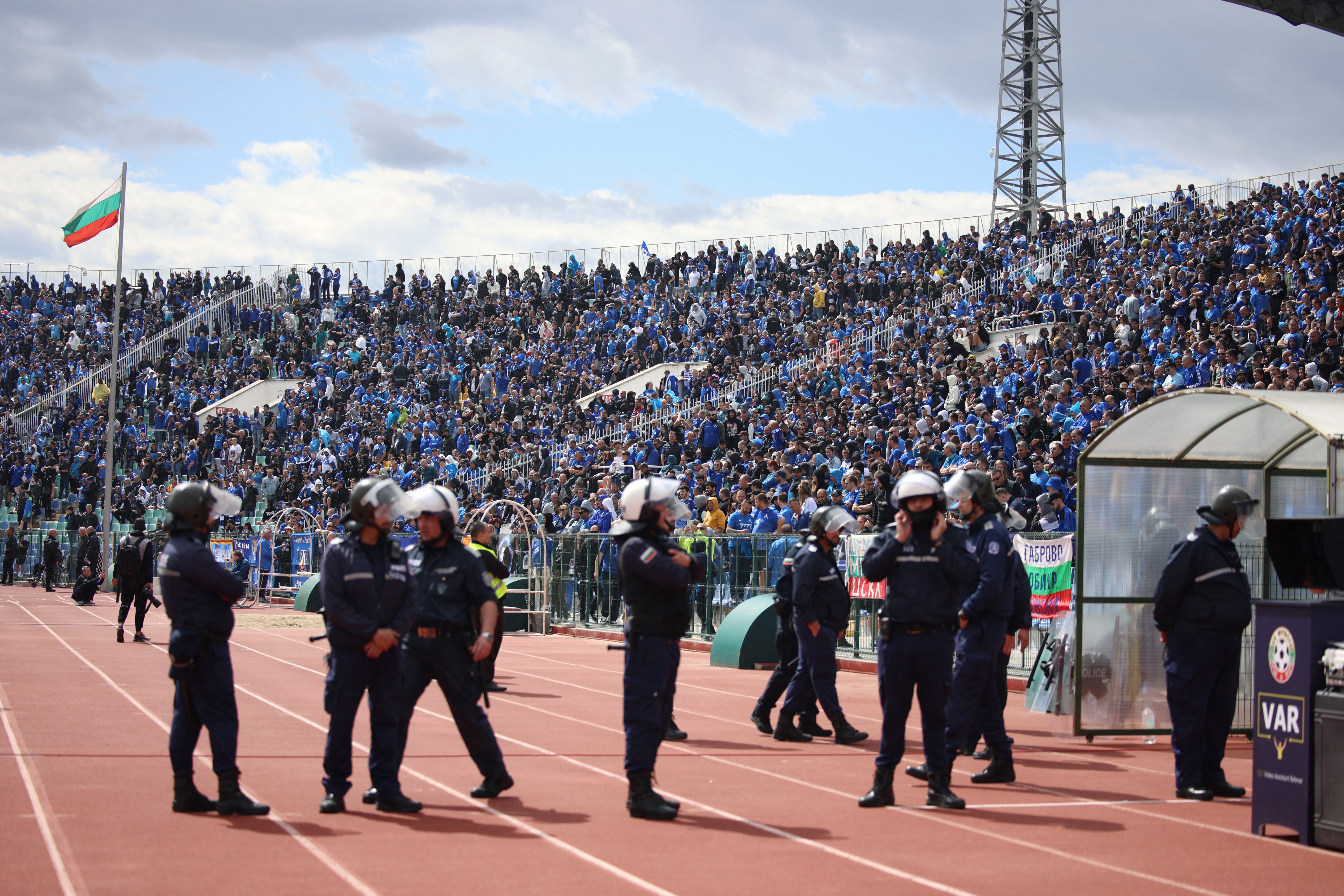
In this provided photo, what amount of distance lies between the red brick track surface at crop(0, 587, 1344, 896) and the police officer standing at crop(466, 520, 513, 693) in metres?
0.76

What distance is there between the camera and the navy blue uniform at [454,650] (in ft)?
26.9

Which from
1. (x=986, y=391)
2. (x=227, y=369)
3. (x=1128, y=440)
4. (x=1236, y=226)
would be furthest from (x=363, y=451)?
(x=1128, y=440)

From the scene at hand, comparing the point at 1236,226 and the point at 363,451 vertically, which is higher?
the point at 1236,226

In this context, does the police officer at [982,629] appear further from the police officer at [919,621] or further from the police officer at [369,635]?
the police officer at [369,635]

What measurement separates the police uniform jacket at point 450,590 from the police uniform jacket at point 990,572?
3071mm

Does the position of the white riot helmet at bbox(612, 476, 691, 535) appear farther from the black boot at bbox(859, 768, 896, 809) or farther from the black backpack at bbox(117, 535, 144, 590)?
the black backpack at bbox(117, 535, 144, 590)

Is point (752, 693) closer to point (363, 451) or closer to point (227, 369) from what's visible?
point (363, 451)

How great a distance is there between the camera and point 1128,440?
11430 mm

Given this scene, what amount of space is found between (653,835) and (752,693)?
7.67 metres

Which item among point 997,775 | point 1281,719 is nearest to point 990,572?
point 997,775

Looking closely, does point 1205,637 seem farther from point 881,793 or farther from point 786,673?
point 786,673

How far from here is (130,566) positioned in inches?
769

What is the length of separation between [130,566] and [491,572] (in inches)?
377

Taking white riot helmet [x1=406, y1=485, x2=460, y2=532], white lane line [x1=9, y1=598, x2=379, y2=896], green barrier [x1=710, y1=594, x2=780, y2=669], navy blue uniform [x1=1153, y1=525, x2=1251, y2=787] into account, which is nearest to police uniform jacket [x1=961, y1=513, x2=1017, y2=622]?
navy blue uniform [x1=1153, y1=525, x2=1251, y2=787]
